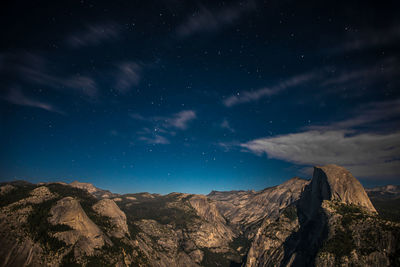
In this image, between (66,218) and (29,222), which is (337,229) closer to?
(66,218)

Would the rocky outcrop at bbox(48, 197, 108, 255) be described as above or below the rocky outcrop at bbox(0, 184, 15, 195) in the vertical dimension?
below

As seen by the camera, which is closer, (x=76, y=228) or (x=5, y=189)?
(x=76, y=228)

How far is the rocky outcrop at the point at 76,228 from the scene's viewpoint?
152500 millimetres

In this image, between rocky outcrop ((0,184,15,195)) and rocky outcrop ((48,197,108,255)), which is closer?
rocky outcrop ((48,197,108,255))

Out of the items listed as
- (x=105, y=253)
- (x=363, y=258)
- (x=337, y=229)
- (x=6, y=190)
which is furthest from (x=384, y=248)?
(x=6, y=190)

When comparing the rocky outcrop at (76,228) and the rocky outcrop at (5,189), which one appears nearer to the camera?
the rocky outcrop at (76,228)

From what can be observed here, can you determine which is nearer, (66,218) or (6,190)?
(66,218)

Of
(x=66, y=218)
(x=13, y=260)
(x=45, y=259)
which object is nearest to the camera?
(x=13, y=260)

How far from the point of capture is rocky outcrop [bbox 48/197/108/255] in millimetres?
152500

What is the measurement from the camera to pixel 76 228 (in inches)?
6265

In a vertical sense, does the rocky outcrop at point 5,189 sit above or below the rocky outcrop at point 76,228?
above

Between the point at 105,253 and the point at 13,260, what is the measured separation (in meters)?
60.7

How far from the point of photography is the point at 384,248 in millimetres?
141625

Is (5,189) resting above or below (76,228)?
above
